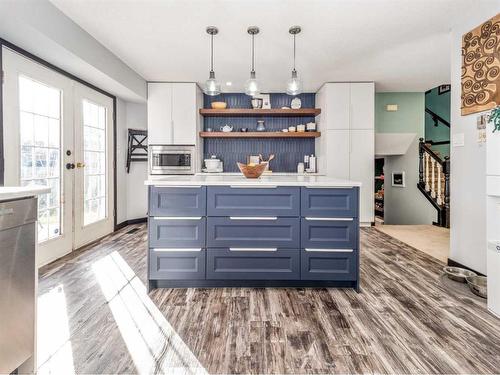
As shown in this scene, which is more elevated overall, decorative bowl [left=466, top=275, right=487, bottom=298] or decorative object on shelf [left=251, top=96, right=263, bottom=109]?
decorative object on shelf [left=251, top=96, right=263, bottom=109]

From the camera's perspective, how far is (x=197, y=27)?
2.94m

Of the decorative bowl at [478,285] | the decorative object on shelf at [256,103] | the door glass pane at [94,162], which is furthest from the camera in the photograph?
the decorative object on shelf at [256,103]

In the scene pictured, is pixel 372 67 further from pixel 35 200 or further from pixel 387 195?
pixel 35 200

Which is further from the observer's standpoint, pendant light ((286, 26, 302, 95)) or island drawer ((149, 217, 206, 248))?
pendant light ((286, 26, 302, 95))

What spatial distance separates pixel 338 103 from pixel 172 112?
2856 millimetres

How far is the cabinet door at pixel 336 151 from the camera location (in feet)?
15.6

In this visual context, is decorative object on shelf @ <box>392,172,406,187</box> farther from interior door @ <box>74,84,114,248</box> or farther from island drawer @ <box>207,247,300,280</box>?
interior door @ <box>74,84,114,248</box>

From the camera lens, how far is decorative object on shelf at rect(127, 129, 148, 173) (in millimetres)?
4961

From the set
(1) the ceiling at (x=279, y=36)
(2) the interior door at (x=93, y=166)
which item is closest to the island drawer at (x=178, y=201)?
(1) the ceiling at (x=279, y=36)

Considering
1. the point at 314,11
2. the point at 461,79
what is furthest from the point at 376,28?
the point at 461,79

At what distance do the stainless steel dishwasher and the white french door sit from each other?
70.4 inches

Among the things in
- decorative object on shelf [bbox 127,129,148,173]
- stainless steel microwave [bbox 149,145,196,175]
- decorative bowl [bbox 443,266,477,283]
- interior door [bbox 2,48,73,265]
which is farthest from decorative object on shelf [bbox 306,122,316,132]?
interior door [bbox 2,48,73,265]

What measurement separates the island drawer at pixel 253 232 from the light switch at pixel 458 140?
1.86m

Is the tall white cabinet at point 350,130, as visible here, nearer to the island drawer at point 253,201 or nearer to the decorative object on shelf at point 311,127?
the decorative object on shelf at point 311,127
